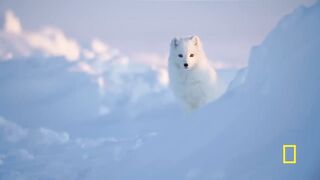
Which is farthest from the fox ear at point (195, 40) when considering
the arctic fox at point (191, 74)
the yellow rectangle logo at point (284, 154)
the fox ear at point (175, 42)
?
the yellow rectangle logo at point (284, 154)

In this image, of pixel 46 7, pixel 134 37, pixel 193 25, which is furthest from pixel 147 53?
pixel 46 7

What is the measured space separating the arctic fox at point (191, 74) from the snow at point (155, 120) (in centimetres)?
10

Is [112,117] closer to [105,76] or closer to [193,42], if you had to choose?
[105,76]

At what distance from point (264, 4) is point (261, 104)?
826 mm

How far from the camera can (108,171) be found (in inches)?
146

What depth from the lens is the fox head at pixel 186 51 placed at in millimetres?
3396

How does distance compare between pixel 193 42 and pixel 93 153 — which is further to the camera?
pixel 93 153

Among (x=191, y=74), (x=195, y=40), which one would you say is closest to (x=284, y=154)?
(x=191, y=74)

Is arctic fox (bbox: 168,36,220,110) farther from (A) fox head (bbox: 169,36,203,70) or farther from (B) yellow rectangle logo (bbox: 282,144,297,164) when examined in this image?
(B) yellow rectangle logo (bbox: 282,144,297,164)

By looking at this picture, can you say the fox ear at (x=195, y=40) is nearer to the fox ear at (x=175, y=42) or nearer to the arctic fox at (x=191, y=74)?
the arctic fox at (x=191, y=74)

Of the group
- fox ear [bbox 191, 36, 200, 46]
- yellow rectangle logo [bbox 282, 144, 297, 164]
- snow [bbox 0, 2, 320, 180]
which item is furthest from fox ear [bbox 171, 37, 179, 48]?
yellow rectangle logo [bbox 282, 144, 297, 164]

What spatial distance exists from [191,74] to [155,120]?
491 mm

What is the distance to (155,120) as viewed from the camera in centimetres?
373

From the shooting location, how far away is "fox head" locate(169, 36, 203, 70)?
3.40 metres
